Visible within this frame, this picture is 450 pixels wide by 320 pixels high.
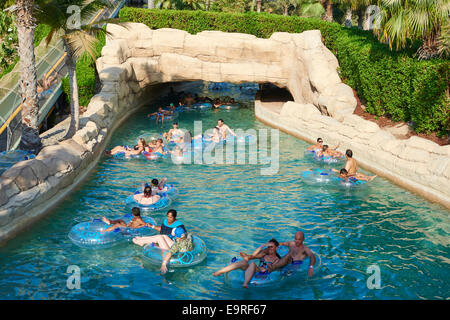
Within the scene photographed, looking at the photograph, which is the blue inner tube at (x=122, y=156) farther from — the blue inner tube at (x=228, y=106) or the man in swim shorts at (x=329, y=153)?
the blue inner tube at (x=228, y=106)

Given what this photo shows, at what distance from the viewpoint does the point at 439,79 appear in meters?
19.2

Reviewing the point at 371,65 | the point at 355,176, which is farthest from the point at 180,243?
the point at 371,65

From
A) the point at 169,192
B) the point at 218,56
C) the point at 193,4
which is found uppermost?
the point at 193,4

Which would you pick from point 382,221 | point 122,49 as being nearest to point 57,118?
point 122,49

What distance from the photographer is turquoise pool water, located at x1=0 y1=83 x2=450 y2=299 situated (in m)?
A: 11.2

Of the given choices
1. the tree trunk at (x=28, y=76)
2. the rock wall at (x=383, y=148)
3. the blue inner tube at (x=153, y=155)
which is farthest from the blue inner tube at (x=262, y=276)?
the tree trunk at (x=28, y=76)

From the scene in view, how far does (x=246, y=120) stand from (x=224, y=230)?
16351 millimetres

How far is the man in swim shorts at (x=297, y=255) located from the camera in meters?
11.5

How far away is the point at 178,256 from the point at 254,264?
208cm

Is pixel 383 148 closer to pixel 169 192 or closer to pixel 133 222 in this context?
pixel 169 192

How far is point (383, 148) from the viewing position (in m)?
19.4

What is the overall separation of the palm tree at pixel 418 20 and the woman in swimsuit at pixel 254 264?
1328cm

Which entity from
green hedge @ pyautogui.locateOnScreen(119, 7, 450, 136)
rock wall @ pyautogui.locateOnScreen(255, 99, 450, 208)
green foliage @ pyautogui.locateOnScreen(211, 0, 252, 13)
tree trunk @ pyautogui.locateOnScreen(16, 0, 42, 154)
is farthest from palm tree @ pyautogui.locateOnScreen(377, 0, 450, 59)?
green foliage @ pyautogui.locateOnScreen(211, 0, 252, 13)

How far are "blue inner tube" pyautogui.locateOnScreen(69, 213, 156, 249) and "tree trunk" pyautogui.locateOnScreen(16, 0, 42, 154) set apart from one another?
6.18 metres
